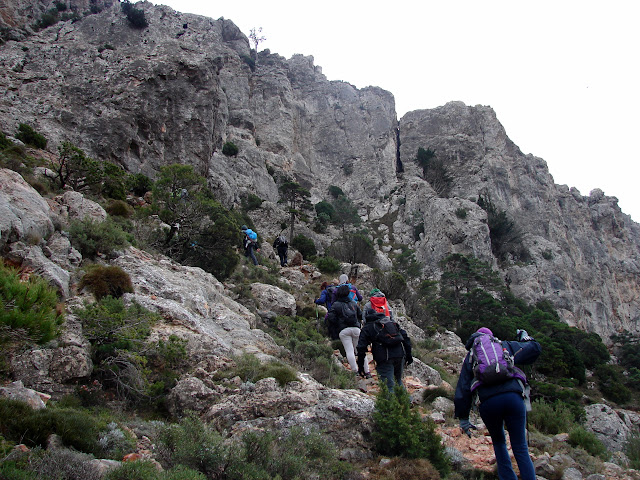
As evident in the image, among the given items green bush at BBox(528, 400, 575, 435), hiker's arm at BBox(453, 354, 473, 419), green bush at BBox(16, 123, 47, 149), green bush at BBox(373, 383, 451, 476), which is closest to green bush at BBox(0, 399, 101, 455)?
green bush at BBox(373, 383, 451, 476)

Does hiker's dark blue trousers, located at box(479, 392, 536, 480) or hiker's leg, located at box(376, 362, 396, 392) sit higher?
hiker's leg, located at box(376, 362, 396, 392)

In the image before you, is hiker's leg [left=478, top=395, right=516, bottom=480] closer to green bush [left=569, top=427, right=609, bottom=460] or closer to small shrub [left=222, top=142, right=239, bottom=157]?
green bush [left=569, top=427, right=609, bottom=460]

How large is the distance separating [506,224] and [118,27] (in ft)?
132

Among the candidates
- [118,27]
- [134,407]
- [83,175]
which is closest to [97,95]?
[118,27]

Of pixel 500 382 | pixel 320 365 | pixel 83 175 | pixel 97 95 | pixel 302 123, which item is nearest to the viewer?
pixel 500 382

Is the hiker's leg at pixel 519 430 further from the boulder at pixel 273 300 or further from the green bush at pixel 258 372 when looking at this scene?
the boulder at pixel 273 300

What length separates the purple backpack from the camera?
391 cm

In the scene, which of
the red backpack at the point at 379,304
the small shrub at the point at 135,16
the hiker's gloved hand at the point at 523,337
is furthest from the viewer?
the small shrub at the point at 135,16

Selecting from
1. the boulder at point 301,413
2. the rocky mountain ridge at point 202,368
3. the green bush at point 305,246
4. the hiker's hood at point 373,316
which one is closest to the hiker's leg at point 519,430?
the rocky mountain ridge at point 202,368

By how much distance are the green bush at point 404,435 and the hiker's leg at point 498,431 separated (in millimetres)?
618

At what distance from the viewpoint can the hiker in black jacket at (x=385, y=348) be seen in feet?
19.4

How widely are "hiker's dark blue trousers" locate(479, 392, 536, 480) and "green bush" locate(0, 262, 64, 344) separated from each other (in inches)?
176

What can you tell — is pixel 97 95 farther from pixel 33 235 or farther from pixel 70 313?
pixel 70 313

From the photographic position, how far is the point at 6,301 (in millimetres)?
3959
